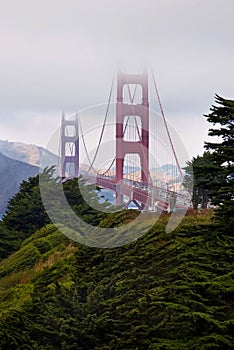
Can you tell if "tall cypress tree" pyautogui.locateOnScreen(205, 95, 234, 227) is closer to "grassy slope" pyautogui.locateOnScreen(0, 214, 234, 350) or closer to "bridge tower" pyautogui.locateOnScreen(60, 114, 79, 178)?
"grassy slope" pyautogui.locateOnScreen(0, 214, 234, 350)

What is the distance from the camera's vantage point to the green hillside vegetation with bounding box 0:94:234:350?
7312mm

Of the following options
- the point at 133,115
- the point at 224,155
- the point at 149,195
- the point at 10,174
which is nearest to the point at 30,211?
the point at 149,195

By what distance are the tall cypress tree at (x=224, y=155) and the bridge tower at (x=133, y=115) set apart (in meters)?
13.5

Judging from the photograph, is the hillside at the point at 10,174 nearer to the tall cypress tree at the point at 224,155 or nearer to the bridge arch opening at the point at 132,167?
the bridge arch opening at the point at 132,167

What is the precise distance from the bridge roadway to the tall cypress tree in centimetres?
326

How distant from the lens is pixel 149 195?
55.6ft

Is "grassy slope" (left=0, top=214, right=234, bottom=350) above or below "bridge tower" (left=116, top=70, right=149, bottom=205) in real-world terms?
below

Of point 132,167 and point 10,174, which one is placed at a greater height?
point 10,174

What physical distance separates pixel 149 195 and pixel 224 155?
7.44 meters

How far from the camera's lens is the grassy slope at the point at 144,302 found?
7.28 m

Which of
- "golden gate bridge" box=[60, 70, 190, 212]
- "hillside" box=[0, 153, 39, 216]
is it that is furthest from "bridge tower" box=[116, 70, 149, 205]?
"hillside" box=[0, 153, 39, 216]


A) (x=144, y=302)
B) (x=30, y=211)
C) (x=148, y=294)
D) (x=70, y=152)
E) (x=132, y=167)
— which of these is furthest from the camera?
(x=70, y=152)

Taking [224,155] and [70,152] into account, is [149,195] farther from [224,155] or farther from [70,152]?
[70,152]

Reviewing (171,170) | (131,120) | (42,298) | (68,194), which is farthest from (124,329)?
(131,120)
